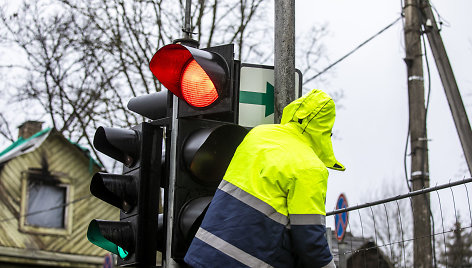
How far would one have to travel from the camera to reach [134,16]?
18250 millimetres

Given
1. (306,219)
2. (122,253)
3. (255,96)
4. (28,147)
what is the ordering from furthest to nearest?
(28,147)
(255,96)
(122,253)
(306,219)

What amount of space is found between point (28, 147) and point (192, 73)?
66.3 feet

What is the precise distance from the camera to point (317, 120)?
159 inches

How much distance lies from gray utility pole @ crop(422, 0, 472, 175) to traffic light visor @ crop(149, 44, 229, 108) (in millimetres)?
5492

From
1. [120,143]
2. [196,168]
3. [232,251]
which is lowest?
[232,251]

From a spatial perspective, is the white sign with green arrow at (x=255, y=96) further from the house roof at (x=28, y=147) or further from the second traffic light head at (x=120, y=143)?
the house roof at (x=28, y=147)

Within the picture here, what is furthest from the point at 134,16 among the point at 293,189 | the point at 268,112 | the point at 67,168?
the point at 293,189

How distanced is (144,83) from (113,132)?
13.9 meters

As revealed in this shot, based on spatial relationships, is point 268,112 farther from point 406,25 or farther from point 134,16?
point 134,16

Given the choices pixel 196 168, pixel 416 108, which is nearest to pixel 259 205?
pixel 196 168

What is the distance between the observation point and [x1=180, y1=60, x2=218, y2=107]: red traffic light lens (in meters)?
4.18

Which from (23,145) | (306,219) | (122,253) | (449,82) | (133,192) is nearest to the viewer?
(306,219)

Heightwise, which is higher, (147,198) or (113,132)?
(113,132)

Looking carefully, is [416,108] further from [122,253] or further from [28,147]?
[28,147]
